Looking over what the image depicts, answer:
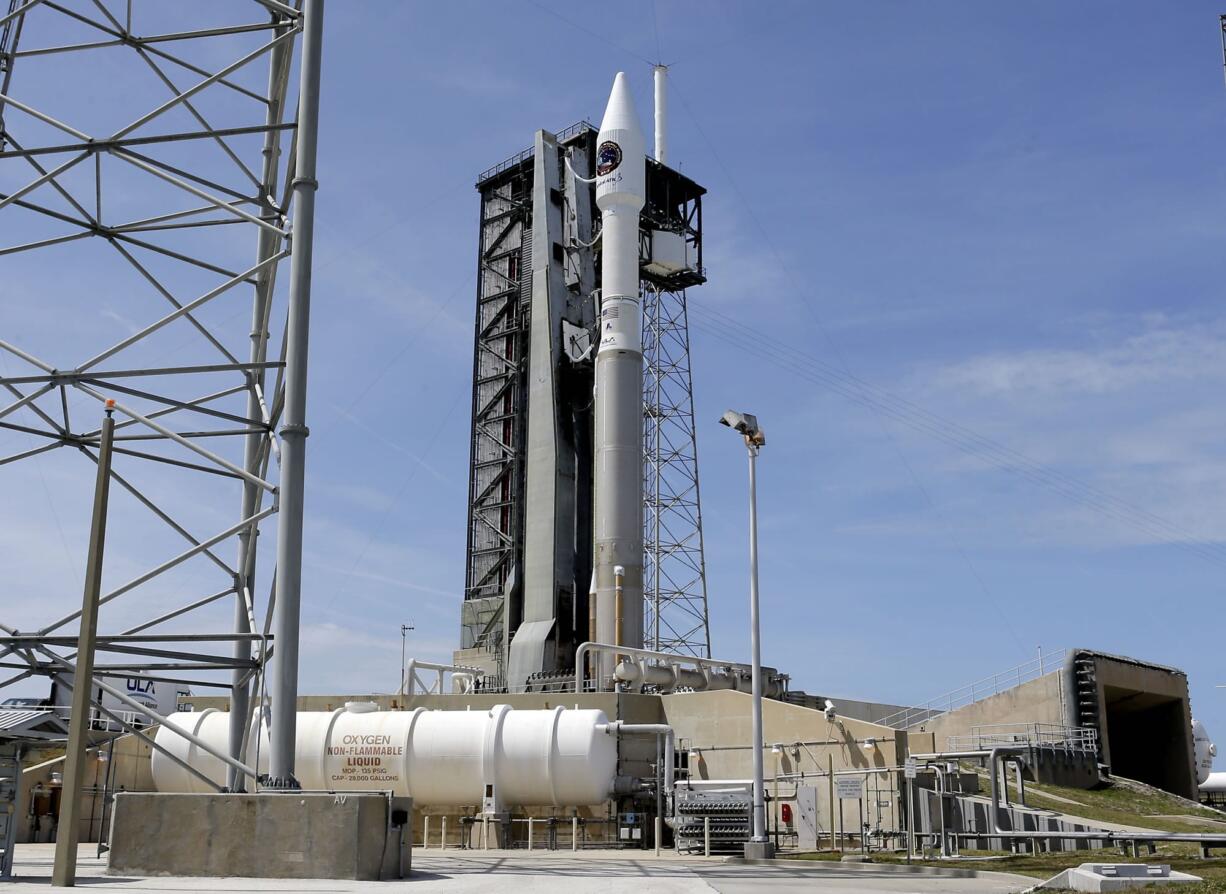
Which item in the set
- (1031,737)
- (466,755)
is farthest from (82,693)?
(1031,737)

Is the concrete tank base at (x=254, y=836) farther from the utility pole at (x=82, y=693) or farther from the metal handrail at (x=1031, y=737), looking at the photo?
the metal handrail at (x=1031, y=737)

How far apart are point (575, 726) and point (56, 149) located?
19381 millimetres

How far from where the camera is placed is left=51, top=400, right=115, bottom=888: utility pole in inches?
560

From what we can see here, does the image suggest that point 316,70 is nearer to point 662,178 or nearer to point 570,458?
point 570,458

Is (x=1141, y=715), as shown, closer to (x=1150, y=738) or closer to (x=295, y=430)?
(x=1150, y=738)

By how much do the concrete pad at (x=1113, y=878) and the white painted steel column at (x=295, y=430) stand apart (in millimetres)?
10743

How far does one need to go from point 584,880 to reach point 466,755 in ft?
51.0

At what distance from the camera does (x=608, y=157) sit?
5047cm

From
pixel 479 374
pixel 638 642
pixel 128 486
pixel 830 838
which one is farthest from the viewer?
pixel 479 374

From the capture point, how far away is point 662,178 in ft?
203

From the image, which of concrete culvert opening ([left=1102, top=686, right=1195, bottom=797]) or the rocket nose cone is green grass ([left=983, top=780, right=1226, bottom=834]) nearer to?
concrete culvert opening ([left=1102, top=686, right=1195, bottom=797])

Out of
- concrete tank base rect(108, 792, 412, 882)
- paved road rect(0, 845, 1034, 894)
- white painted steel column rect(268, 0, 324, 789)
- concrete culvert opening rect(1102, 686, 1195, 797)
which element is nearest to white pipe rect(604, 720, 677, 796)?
paved road rect(0, 845, 1034, 894)

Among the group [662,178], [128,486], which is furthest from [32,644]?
[662,178]

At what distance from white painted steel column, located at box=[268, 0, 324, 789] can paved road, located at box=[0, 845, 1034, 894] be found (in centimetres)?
282
